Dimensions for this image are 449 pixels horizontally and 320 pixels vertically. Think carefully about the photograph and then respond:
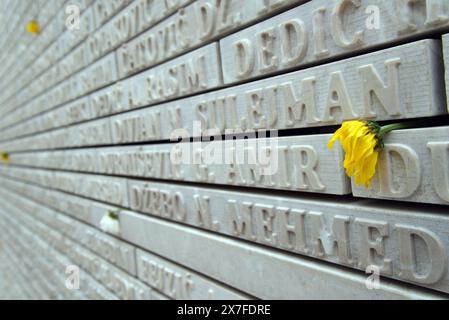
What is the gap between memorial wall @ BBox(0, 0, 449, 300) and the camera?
1.63 meters

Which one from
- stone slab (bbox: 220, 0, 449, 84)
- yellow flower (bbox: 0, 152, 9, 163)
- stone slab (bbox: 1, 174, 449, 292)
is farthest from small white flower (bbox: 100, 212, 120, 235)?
yellow flower (bbox: 0, 152, 9, 163)

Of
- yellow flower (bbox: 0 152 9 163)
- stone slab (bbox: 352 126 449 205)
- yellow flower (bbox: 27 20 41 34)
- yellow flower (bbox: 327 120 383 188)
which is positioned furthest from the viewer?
yellow flower (bbox: 0 152 9 163)

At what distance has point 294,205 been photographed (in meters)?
2.16

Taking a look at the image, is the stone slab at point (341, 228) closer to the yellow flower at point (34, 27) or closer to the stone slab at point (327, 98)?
the stone slab at point (327, 98)

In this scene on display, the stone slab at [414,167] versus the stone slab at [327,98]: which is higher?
the stone slab at [327,98]

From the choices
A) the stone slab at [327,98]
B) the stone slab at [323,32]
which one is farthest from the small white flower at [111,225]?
the stone slab at [323,32]

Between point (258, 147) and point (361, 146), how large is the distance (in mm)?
787

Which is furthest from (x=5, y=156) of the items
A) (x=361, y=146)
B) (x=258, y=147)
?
(x=361, y=146)

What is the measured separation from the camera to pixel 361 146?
A: 1632 mm

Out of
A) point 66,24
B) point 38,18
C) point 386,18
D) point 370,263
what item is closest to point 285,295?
point 370,263

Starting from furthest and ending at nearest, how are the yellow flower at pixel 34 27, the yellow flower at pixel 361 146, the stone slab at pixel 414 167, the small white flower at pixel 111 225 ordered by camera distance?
the yellow flower at pixel 34 27 → the small white flower at pixel 111 225 → the yellow flower at pixel 361 146 → the stone slab at pixel 414 167

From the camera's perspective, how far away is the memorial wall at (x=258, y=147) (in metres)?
1.63

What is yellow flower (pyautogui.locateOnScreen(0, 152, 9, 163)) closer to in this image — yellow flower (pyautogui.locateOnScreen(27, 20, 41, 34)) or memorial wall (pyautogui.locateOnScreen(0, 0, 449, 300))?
yellow flower (pyautogui.locateOnScreen(27, 20, 41, 34))

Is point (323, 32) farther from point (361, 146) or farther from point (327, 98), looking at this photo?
point (361, 146)
